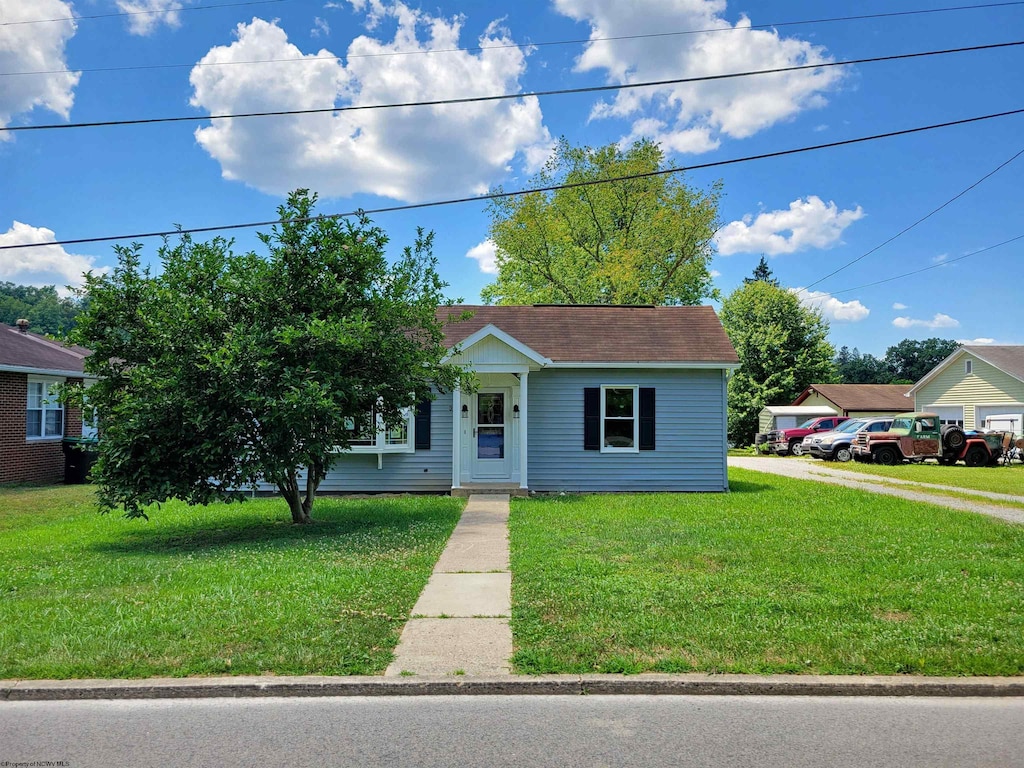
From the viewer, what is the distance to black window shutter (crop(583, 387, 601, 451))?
1598 cm

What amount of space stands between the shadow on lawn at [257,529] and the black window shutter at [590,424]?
4385 mm

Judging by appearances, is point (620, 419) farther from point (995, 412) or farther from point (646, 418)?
point (995, 412)

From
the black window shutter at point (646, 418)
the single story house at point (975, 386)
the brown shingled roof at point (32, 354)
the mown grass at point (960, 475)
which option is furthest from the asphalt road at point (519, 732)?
the single story house at point (975, 386)

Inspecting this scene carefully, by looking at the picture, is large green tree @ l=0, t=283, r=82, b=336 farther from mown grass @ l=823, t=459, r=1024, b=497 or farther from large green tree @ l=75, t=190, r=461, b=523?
mown grass @ l=823, t=459, r=1024, b=497

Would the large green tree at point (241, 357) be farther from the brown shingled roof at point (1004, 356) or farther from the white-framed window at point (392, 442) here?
the brown shingled roof at point (1004, 356)

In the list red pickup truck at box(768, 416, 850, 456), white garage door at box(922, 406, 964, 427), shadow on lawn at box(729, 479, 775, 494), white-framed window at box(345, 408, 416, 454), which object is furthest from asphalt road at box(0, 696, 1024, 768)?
white garage door at box(922, 406, 964, 427)

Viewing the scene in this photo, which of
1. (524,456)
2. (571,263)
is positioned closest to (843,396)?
(571,263)

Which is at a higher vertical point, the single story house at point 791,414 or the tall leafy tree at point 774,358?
the tall leafy tree at point 774,358

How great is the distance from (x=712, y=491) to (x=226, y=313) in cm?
1071

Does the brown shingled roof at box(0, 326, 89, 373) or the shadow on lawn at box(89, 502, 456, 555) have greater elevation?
the brown shingled roof at box(0, 326, 89, 373)

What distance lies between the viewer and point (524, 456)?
1530cm

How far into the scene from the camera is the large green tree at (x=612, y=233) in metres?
37.7

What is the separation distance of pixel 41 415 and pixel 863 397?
40.7 meters

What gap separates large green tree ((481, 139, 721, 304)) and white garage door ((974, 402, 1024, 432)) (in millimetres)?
14280
